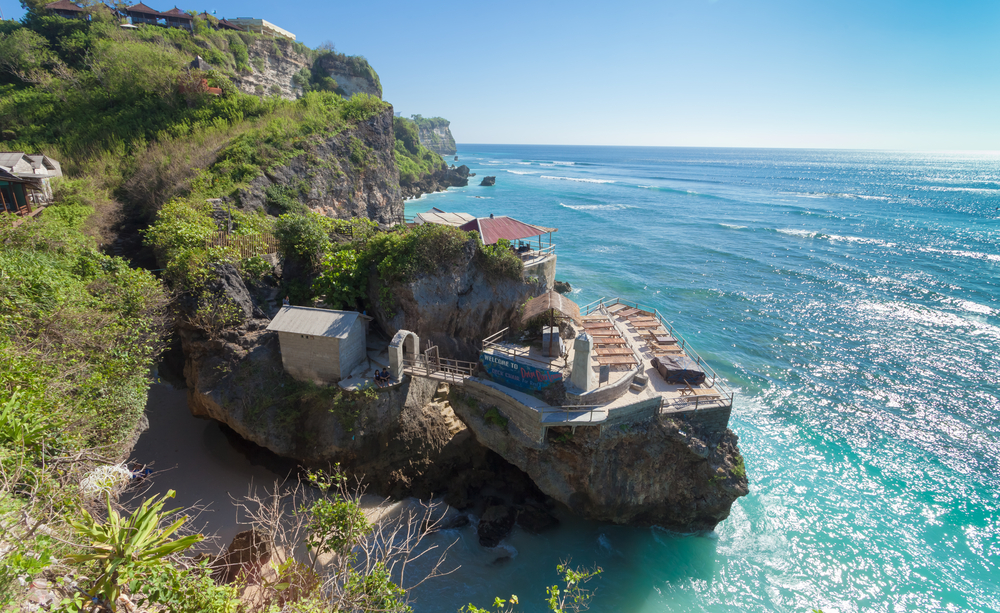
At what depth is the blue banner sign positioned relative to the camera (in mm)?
17266

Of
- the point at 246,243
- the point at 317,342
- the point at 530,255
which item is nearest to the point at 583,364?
the point at 530,255

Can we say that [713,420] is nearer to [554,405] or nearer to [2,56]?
[554,405]

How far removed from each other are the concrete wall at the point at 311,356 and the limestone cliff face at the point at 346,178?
13260 millimetres

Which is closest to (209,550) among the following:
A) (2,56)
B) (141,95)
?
(141,95)

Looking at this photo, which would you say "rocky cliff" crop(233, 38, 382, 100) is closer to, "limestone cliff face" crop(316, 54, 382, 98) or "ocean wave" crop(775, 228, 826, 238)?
"limestone cliff face" crop(316, 54, 382, 98)

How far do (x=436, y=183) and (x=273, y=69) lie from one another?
47.5m

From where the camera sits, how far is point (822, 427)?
2545 cm

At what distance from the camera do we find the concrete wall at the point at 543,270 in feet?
79.0

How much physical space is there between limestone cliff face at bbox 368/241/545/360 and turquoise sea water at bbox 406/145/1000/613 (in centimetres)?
901

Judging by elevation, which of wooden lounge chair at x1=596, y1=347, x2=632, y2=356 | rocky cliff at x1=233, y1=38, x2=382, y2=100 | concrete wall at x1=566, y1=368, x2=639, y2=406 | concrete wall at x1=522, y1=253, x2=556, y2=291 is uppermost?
rocky cliff at x1=233, y1=38, x2=382, y2=100

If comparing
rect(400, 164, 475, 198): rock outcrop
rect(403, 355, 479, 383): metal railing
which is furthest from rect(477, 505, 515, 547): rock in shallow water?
rect(400, 164, 475, 198): rock outcrop

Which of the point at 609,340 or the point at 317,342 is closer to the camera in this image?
the point at 317,342

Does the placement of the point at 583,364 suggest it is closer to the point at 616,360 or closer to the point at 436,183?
the point at 616,360

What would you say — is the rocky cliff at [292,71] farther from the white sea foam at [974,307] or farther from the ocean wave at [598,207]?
the white sea foam at [974,307]
